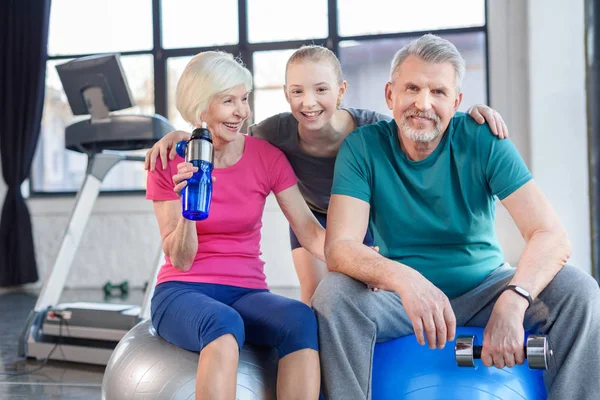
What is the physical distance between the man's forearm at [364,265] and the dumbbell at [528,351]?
0.20 m

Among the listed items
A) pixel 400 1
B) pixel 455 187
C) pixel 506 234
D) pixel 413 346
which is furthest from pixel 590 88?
pixel 413 346

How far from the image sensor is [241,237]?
196cm

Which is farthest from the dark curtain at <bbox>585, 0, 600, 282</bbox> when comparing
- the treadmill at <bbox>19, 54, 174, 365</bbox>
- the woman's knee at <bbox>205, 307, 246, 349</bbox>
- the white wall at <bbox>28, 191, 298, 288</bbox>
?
the woman's knee at <bbox>205, 307, 246, 349</bbox>

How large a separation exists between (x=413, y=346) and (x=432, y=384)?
4.9 inches

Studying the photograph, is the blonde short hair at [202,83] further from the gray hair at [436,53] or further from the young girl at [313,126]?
the gray hair at [436,53]

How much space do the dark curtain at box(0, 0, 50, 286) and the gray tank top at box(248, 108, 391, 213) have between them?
4.56 meters

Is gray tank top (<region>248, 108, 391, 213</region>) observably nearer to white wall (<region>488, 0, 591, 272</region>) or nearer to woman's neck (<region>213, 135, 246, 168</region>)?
woman's neck (<region>213, 135, 246, 168</region>)

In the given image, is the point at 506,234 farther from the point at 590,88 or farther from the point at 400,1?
the point at 400,1

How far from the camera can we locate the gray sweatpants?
1522 millimetres

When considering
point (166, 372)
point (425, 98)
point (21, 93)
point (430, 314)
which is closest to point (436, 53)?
point (425, 98)

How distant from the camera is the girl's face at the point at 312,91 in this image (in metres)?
2.10

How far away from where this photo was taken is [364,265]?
1676 mm

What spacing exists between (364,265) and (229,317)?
14.0 inches

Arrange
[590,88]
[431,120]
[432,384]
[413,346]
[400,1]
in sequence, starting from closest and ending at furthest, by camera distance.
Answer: [432,384] → [413,346] → [431,120] → [590,88] → [400,1]
